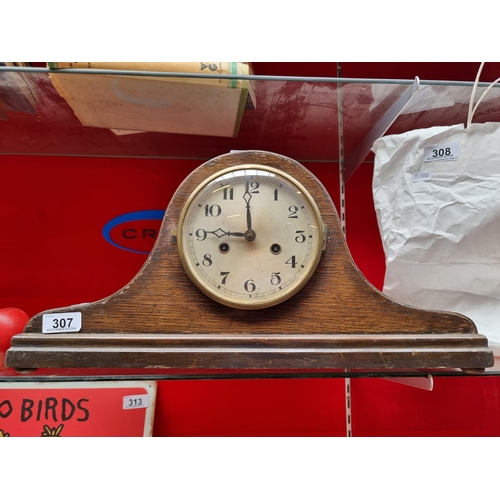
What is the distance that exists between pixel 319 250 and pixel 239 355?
243mm

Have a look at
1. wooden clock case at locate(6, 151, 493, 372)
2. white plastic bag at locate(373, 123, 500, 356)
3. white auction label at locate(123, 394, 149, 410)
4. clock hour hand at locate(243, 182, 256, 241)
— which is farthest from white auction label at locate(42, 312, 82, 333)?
white plastic bag at locate(373, 123, 500, 356)

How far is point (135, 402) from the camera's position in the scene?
Answer: 1132 mm

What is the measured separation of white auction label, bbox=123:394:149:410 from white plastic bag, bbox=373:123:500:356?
0.73m

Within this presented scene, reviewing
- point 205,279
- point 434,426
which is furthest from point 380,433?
point 205,279

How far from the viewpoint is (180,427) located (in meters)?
1.16

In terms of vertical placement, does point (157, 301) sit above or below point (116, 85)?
below

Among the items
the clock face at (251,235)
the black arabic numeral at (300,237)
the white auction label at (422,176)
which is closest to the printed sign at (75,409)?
the clock face at (251,235)

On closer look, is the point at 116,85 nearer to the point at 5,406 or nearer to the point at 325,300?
the point at 325,300

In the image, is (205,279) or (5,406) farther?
(5,406)

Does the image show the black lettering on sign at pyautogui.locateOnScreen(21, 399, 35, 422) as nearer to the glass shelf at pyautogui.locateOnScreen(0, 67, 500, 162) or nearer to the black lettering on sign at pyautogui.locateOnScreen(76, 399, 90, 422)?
the black lettering on sign at pyautogui.locateOnScreen(76, 399, 90, 422)

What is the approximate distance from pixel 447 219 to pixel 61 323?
0.80 m

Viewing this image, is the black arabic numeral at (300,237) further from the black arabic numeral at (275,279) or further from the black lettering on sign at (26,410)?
the black lettering on sign at (26,410)

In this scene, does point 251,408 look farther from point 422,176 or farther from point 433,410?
point 422,176

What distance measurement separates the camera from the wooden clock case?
0.74 m
